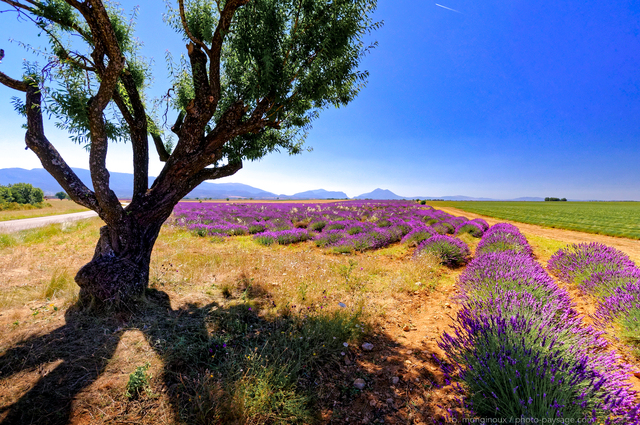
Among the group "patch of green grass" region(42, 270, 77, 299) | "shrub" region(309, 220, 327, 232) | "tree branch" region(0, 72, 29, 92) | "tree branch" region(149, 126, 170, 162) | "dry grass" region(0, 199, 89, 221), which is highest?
"tree branch" region(0, 72, 29, 92)

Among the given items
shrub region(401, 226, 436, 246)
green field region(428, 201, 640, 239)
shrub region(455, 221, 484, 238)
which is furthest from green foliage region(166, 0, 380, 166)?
green field region(428, 201, 640, 239)

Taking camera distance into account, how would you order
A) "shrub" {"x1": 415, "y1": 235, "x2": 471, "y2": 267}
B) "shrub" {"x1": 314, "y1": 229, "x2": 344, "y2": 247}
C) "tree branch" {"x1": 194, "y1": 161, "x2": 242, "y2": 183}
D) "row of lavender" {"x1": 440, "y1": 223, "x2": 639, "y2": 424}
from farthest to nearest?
"shrub" {"x1": 314, "y1": 229, "x2": 344, "y2": 247}, "shrub" {"x1": 415, "y1": 235, "x2": 471, "y2": 267}, "tree branch" {"x1": 194, "y1": 161, "x2": 242, "y2": 183}, "row of lavender" {"x1": 440, "y1": 223, "x2": 639, "y2": 424}

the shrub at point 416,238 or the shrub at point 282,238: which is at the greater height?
the shrub at point 416,238

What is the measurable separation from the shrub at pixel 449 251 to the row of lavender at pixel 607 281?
2358 mm

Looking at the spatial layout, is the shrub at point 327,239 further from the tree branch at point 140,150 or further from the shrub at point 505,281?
the tree branch at point 140,150

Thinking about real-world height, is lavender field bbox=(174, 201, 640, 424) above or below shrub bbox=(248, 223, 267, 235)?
above

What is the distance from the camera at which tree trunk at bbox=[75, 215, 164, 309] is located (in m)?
4.02

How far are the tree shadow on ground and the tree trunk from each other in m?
0.31

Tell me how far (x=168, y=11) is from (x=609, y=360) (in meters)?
8.84

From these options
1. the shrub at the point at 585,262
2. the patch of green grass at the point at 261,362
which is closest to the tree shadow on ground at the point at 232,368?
the patch of green grass at the point at 261,362

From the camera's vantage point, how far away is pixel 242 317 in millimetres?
4207

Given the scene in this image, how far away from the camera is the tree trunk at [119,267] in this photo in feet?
13.2

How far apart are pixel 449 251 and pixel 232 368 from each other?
8.23m

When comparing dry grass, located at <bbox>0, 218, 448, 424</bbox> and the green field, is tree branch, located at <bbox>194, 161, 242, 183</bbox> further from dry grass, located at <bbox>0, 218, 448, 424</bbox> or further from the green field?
the green field
